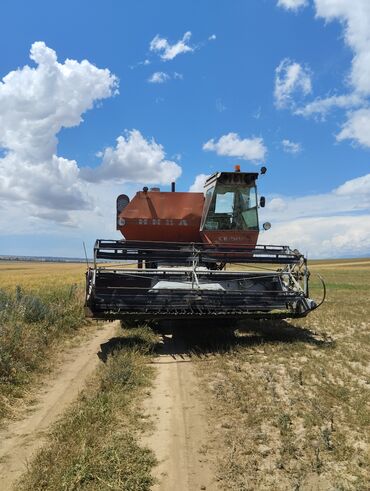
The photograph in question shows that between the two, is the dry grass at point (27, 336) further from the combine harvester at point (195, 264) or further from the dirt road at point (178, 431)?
the dirt road at point (178, 431)

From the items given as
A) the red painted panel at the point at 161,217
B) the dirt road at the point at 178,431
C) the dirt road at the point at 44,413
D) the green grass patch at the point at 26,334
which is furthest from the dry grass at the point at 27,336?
the red painted panel at the point at 161,217

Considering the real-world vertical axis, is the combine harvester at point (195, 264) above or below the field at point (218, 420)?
above

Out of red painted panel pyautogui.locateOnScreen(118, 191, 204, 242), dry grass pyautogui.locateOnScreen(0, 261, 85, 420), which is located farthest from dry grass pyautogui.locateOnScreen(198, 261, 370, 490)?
red painted panel pyautogui.locateOnScreen(118, 191, 204, 242)

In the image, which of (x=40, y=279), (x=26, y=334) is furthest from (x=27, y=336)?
(x=40, y=279)

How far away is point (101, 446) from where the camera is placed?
4.52 meters

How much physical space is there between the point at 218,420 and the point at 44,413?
7.67ft

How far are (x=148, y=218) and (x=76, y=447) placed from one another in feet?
28.7

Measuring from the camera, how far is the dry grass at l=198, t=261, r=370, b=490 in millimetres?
3975

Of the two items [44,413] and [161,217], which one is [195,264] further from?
[44,413]

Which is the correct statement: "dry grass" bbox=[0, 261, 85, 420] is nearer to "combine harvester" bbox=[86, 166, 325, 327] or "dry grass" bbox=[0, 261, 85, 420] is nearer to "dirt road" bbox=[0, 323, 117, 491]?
"dirt road" bbox=[0, 323, 117, 491]

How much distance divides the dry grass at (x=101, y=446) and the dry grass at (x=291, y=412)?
0.85m

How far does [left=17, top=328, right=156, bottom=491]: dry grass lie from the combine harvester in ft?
7.99

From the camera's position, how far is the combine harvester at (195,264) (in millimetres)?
9305

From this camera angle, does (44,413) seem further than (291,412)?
Yes
